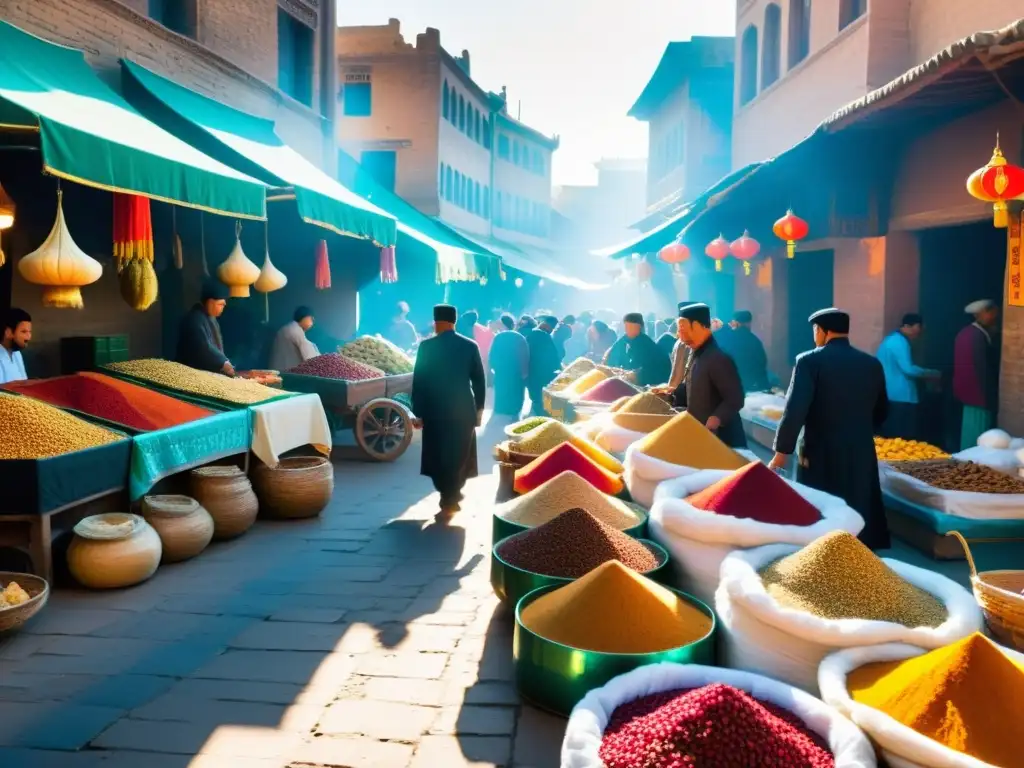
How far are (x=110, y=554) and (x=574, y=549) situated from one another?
2751 millimetres

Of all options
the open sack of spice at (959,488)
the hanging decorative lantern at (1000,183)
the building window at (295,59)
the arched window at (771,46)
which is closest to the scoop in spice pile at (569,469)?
the open sack of spice at (959,488)

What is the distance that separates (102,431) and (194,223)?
209 inches

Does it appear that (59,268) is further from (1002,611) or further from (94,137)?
(1002,611)

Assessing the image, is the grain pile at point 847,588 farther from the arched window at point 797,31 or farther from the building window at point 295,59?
the building window at point 295,59

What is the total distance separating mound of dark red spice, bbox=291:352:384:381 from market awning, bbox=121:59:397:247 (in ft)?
4.70

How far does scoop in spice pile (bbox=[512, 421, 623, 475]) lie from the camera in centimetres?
583

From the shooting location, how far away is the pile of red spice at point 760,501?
389 cm

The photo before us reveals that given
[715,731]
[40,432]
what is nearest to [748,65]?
[40,432]

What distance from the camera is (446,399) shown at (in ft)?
23.5

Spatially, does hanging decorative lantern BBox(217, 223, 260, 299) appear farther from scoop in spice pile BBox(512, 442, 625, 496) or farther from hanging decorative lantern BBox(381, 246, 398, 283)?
hanging decorative lantern BBox(381, 246, 398, 283)

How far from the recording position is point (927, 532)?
6016 millimetres

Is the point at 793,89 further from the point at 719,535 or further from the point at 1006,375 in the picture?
the point at 719,535

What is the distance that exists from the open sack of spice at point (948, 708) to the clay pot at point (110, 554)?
156 inches

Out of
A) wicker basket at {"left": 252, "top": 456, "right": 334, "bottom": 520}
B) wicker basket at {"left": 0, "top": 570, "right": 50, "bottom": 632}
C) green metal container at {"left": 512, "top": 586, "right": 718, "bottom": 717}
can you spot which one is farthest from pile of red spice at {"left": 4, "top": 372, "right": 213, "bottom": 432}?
green metal container at {"left": 512, "top": 586, "right": 718, "bottom": 717}
